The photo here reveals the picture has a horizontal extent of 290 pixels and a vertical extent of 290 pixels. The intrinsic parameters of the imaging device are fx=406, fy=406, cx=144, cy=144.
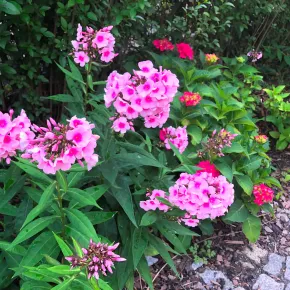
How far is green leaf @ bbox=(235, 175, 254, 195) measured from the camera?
2727 mm

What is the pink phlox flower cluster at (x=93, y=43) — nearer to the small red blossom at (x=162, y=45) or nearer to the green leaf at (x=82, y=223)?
the green leaf at (x=82, y=223)

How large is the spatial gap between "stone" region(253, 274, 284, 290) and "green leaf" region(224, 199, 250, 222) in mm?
394

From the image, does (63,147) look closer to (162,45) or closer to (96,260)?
(96,260)

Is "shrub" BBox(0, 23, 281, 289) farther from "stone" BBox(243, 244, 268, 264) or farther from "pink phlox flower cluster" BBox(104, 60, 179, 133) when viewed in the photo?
"stone" BBox(243, 244, 268, 264)

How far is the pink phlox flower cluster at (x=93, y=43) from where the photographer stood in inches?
81.1

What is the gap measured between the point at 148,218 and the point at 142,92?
0.67 m

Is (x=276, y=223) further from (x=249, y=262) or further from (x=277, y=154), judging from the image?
(x=277, y=154)

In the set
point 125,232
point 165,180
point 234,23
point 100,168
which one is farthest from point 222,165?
point 234,23

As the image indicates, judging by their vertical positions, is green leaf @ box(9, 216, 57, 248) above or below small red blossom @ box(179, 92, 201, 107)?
below

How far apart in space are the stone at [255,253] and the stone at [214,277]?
0.30 metres

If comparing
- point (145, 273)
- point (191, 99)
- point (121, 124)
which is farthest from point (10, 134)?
point (191, 99)

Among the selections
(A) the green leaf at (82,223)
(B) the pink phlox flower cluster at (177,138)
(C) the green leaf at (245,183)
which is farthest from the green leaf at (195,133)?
(A) the green leaf at (82,223)

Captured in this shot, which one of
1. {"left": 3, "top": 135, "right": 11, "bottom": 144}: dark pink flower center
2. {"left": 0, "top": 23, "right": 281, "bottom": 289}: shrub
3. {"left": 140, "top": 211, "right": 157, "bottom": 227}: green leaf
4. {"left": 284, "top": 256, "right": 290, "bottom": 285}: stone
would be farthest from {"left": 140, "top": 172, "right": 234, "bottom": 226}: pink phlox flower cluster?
{"left": 284, "top": 256, "right": 290, "bottom": 285}: stone

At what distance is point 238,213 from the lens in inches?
109
